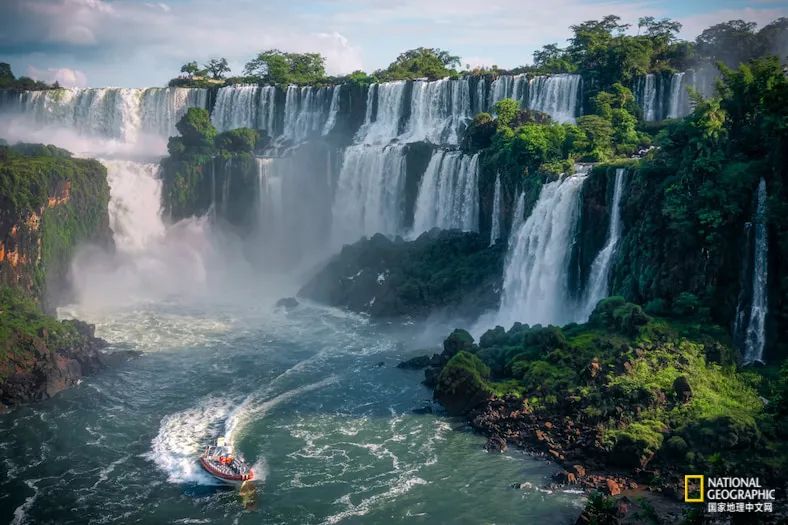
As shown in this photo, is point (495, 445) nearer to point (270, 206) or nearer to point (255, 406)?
point (255, 406)

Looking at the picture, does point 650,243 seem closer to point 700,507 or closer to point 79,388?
point 700,507

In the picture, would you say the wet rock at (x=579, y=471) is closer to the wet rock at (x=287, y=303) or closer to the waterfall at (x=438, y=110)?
the wet rock at (x=287, y=303)

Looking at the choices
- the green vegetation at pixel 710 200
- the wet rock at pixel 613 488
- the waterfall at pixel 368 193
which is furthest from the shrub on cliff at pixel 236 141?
the wet rock at pixel 613 488

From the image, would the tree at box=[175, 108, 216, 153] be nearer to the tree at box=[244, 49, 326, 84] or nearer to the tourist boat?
the tree at box=[244, 49, 326, 84]

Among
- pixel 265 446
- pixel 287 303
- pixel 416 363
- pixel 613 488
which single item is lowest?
pixel 265 446

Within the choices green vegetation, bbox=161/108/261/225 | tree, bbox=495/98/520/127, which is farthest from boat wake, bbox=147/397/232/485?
green vegetation, bbox=161/108/261/225

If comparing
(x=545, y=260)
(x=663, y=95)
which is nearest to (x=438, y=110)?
(x=663, y=95)
